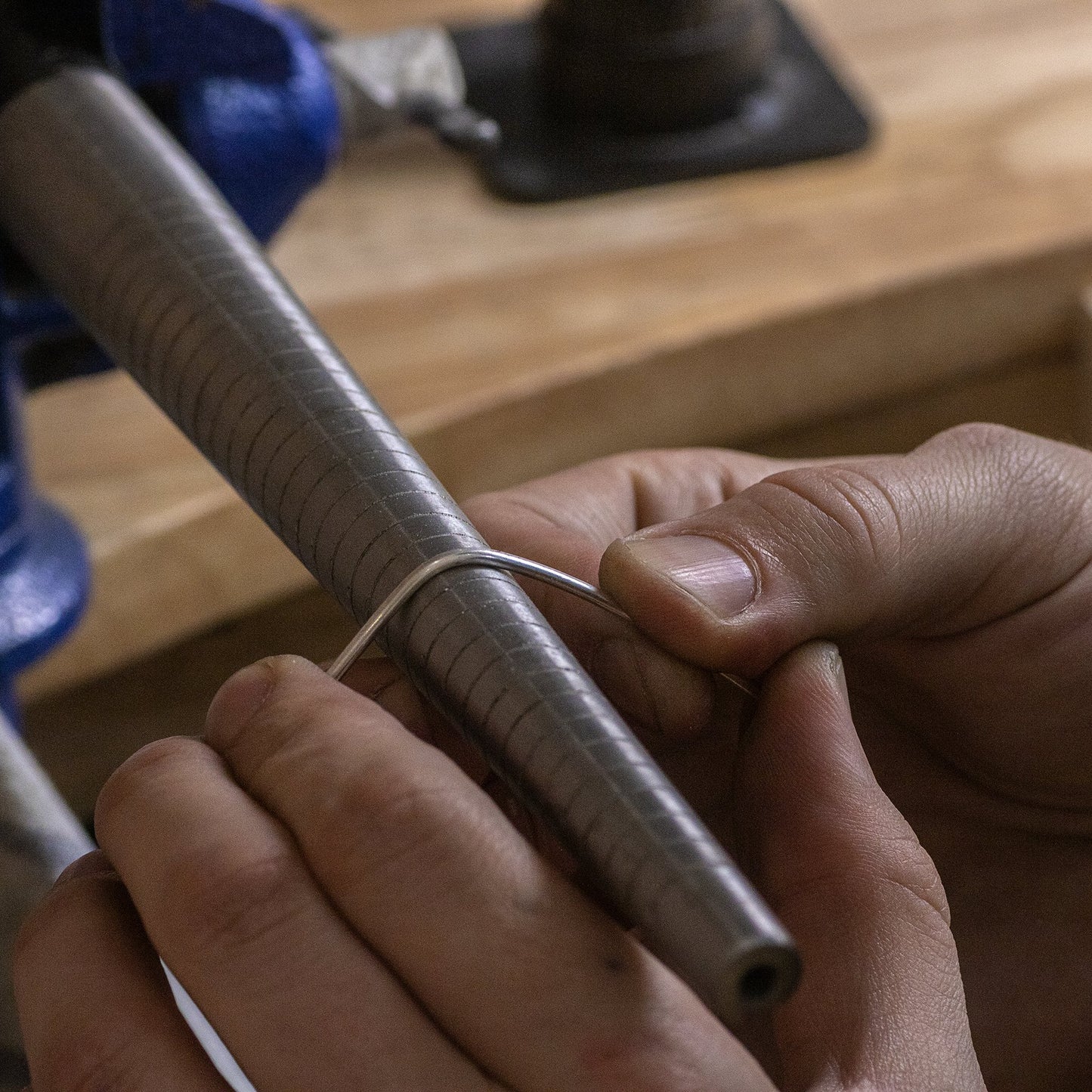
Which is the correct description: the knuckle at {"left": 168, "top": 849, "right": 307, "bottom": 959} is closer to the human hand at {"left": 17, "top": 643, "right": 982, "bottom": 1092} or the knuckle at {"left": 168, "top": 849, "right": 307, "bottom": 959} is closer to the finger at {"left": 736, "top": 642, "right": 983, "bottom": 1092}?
the human hand at {"left": 17, "top": 643, "right": 982, "bottom": 1092}

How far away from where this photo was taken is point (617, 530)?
16.9 inches

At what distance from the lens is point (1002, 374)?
0.67m

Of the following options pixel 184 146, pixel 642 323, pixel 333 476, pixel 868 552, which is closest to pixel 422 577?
pixel 333 476

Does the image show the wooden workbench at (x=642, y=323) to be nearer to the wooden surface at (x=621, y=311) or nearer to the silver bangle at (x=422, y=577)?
the wooden surface at (x=621, y=311)

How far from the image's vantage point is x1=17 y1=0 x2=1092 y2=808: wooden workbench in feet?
1.86

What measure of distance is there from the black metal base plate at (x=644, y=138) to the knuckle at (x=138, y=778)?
49cm

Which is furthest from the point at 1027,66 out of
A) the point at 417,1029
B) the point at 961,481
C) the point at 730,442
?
the point at 417,1029

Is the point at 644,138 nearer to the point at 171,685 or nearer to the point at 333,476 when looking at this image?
→ the point at 171,685

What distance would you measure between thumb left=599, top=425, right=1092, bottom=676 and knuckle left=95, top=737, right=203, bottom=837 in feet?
0.35

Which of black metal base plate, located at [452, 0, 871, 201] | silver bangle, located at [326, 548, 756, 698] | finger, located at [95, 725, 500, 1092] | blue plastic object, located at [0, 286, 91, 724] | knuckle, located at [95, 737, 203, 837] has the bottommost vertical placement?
black metal base plate, located at [452, 0, 871, 201]

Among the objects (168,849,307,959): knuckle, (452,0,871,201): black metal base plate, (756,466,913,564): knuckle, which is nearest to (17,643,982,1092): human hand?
(168,849,307,959): knuckle

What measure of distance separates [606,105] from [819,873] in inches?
20.7

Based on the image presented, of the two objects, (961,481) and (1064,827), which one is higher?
(961,481)

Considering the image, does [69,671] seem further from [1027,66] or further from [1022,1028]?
[1027,66]
